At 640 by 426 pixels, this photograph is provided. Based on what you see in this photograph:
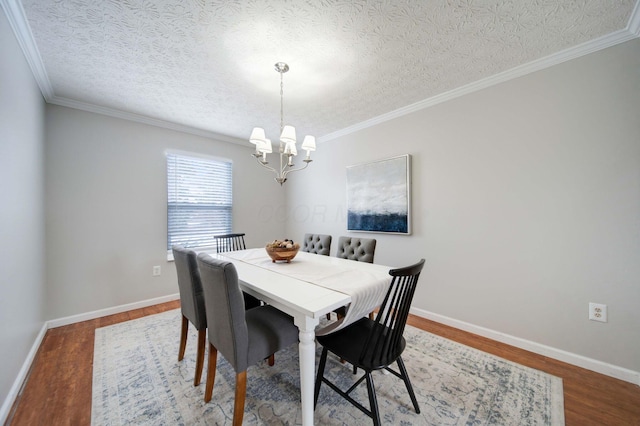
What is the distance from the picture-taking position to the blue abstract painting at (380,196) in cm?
281

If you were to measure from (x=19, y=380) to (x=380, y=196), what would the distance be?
136 inches

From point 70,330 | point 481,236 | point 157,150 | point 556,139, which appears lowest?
point 70,330

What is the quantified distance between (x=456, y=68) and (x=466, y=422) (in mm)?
2599

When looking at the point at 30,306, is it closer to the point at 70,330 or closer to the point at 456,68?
the point at 70,330

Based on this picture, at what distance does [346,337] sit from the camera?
55.5 inches

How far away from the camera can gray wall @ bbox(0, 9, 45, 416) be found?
1.44 meters

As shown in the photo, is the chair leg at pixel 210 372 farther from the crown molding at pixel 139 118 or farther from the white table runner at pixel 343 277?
the crown molding at pixel 139 118

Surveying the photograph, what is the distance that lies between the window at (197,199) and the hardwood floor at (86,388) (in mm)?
1439

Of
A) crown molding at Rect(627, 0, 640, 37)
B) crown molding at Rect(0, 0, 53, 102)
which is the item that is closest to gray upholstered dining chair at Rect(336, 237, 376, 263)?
crown molding at Rect(627, 0, 640, 37)

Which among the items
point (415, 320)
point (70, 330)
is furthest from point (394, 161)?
point (70, 330)

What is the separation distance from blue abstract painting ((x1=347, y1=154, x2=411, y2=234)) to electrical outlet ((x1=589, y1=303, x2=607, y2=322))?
4.96ft

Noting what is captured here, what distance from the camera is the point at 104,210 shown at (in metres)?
2.75

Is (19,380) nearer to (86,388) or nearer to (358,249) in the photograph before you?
(86,388)

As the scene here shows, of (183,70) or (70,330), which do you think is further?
(70,330)
